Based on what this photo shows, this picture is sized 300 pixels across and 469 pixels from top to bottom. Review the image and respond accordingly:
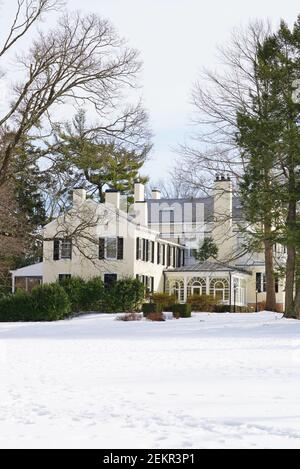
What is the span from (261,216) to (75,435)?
930 inches

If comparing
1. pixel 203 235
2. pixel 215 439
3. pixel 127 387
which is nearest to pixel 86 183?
pixel 203 235

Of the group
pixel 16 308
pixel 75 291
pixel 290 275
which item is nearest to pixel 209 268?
pixel 75 291

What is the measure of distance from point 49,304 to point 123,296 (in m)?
5.94

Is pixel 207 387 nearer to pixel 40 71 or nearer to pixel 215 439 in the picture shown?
pixel 215 439

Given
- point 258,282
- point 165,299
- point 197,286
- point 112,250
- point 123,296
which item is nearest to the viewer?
point 123,296

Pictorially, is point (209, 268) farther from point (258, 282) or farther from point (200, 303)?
point (200, 303)

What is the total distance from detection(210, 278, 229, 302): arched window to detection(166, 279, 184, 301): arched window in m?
2.02

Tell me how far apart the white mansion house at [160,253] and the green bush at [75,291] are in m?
A: 1.31

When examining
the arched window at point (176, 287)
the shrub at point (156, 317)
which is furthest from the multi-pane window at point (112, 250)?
the shrub at point (156, 317)

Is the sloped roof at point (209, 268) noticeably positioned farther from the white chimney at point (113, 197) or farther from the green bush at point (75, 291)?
the green bush at point (75, 291)

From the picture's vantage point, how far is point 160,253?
4938cm

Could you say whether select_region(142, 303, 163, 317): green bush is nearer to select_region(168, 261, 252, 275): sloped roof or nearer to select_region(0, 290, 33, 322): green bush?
select_region(0, 290, 33, 322): green bush

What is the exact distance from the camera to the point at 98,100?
27.9 meters

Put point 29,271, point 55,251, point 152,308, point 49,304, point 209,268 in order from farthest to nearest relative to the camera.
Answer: point 29,271 < point 209,268 < point 55,251 < point 152,308 < point 49,304
